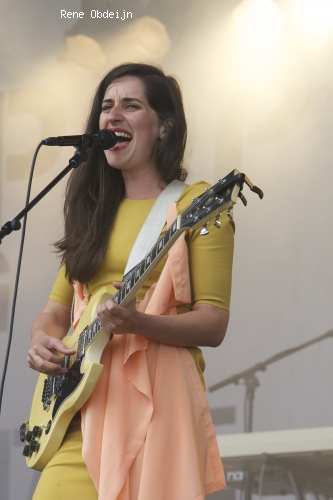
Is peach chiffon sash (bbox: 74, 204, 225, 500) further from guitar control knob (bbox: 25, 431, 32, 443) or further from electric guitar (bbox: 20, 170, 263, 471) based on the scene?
guitar control knob (bbox: 25, 431, 32, 443)

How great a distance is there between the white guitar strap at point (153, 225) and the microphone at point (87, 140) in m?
0.21

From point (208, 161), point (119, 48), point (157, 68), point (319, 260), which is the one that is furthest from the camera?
point (119, 48)

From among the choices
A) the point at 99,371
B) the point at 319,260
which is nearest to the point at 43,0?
the point at 319,260

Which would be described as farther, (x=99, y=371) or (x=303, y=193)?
(x=303, y=193)

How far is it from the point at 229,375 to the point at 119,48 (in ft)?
5.02

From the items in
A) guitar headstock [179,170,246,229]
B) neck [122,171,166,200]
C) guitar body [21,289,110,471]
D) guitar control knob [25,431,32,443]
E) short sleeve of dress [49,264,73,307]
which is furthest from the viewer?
short sleeve of dress [49,264,73,307]

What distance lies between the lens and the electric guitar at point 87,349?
224 centimetres

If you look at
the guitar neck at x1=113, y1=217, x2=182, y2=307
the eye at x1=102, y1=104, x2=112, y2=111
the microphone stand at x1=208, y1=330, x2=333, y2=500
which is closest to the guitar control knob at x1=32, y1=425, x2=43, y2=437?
the guitar neck at x1=113, y1=217, x2=182, y2=307

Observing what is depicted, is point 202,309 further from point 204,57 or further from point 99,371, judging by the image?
point 204,57

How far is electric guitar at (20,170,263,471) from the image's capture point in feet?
7.34

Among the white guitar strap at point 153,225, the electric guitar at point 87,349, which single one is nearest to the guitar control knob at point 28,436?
the electric guitar at point 87,349

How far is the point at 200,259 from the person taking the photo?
A: 252 centimetres

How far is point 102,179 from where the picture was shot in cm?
285

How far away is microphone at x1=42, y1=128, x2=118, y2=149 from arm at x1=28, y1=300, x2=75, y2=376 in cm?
52
